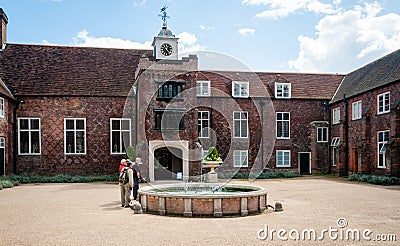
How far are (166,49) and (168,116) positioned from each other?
437cm

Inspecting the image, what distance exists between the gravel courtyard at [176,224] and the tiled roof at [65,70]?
12426mm

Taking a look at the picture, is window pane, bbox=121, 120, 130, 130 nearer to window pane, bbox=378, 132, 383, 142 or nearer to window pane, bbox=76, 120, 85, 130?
window pane, bbox=76, 120, 85, 130

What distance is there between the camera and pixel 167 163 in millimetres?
26766

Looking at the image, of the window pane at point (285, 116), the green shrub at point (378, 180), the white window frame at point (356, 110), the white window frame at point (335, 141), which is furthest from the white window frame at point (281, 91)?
the green shrub at point (378, 180)

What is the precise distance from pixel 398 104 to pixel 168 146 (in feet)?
43.8

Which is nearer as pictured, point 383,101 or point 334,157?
point 383,101

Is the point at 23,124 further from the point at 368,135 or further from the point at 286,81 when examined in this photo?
the point at 368,135

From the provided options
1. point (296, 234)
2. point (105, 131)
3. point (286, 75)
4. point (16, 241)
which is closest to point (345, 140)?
point (286, 75)

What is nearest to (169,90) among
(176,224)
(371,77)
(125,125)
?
(125,125)

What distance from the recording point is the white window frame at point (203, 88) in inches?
1168

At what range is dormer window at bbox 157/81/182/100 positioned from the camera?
2422cm

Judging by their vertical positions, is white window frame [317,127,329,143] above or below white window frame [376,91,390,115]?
below

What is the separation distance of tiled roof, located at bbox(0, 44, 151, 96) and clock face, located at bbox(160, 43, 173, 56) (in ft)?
11.9

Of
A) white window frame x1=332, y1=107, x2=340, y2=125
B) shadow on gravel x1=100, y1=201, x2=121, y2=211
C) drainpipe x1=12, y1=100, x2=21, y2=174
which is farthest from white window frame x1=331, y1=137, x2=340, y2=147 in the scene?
drainpipe x1=12, y1=100, x2=21, y2=174
